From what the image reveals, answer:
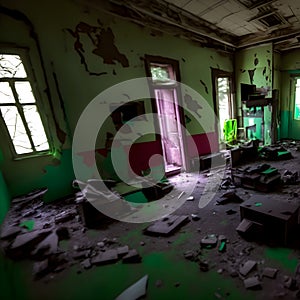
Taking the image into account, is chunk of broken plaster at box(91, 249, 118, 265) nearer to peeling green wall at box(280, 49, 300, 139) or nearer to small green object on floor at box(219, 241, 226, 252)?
small green object on floor at box(219, 241, 226, 252)

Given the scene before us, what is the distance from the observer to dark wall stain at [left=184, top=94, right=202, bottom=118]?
17.5 ft

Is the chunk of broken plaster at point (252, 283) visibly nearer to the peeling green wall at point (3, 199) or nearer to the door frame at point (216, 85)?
the peeling green wall at point (3, 199)

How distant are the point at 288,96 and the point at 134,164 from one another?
23.3ft

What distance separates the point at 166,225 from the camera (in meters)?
2.86

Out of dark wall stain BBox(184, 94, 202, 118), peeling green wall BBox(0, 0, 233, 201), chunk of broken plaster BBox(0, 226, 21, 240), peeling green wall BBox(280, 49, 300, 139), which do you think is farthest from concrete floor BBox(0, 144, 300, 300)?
peeling green wall BBox(280, 49, 300, 139)

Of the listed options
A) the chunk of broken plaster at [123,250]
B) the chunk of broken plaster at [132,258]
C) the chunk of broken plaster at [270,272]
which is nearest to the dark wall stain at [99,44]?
the chunk of broken plaster at [123,250]

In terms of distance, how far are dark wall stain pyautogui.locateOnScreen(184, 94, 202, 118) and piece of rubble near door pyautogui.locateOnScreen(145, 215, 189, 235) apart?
11.0 feet

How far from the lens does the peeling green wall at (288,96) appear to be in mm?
7148

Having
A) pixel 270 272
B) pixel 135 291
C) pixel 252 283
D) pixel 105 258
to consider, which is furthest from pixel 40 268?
pixel 270 272

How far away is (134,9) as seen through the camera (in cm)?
388

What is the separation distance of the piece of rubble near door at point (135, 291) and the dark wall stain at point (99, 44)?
11.5 ft

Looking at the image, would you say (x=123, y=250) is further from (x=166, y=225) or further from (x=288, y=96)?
(x=288, y=96)

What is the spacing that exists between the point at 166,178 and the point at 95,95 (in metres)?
2.69

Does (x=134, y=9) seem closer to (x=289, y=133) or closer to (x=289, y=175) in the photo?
(x=289, y=175)
